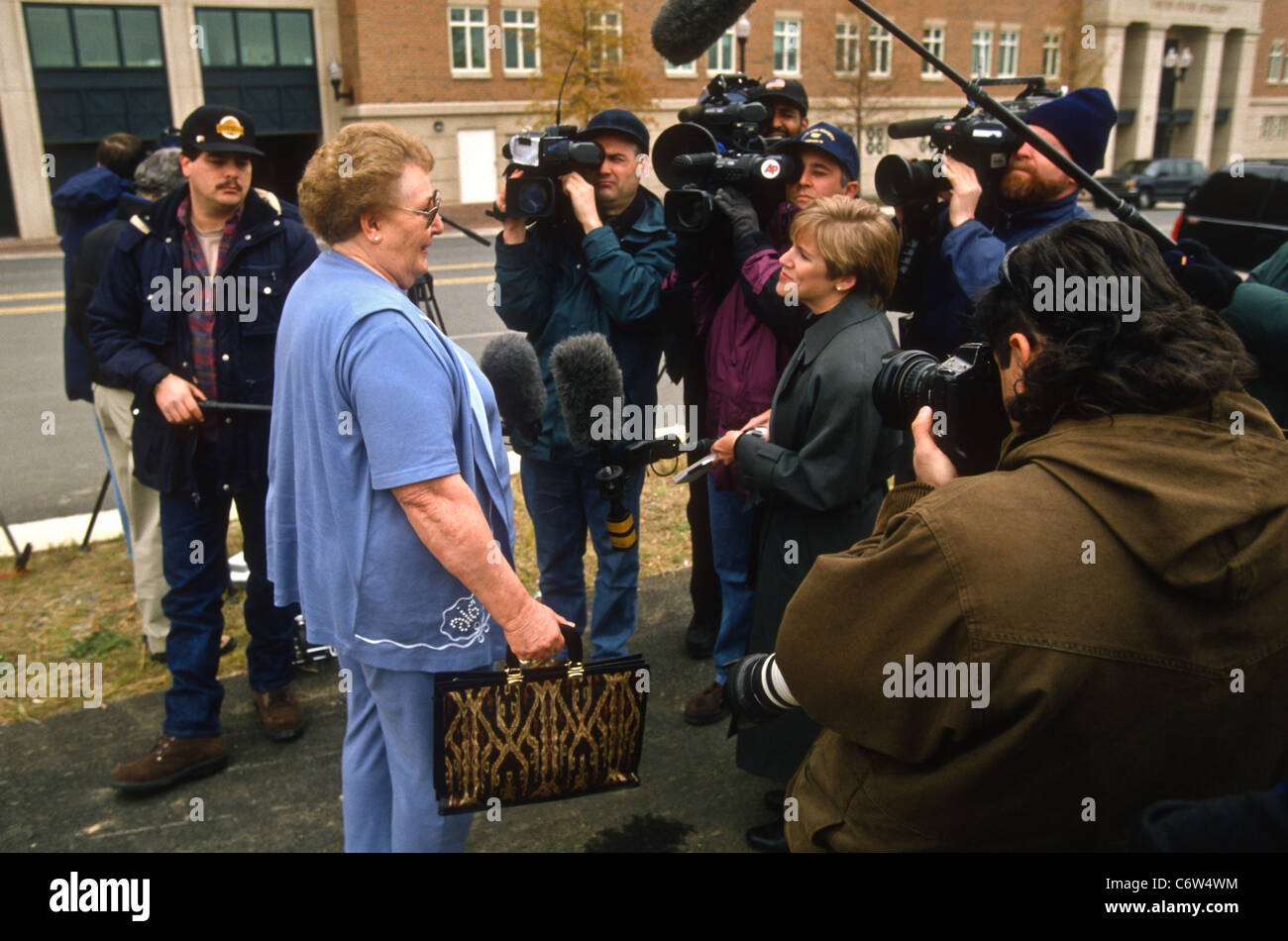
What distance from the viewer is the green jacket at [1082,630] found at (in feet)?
4.53

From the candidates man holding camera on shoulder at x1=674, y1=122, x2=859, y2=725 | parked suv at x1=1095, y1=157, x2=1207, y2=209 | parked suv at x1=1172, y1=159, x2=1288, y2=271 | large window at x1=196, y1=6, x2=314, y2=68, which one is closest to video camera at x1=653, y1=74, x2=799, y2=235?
man holding camera on shoulder at x1=674, y1=122, x2=859, y2=725

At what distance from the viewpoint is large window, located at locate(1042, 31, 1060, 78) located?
3841 cm

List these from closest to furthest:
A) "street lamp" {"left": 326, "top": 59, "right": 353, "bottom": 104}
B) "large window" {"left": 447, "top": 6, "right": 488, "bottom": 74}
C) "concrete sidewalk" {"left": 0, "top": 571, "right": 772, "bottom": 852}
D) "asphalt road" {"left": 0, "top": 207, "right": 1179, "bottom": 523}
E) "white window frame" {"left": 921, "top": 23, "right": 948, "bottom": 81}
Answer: "concrete sidewalk" {"left": 0, "top": 571, "right": 772, "bottom": 852}, "asphalt road" {"left": 0, "top": 207, "right": 1179, "bottom": 523}, "street lamp" {"left": 326, "top": 59, "right": 353, "bottom": 104}, "large window" {"left": 447, "top": 6, "right": 488, "bottom": 74}, "white window frame" {"left": 921, "top": 23, "right": 948, "bottom": 81}

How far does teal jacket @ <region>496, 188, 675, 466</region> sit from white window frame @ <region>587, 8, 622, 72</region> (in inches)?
995

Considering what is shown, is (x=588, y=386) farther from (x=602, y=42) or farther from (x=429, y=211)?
(x=602, y=42)

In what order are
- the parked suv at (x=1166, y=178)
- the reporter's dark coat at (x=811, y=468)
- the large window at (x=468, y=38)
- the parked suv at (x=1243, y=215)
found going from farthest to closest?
the parked suv at (x=1166, y=178) → the large window at (x=468, y=38) → the parked suv at (x=1243, y=215) → the reporter's dark coat at (x=811, y=468)

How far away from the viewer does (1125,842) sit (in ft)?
5.08

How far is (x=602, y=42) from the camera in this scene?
26.9 meters

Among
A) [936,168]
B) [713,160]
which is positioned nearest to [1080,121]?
[936,168]

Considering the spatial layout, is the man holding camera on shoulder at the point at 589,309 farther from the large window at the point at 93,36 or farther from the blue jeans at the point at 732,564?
the large window at the point at 93,36

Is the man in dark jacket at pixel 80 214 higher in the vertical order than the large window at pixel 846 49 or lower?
lower

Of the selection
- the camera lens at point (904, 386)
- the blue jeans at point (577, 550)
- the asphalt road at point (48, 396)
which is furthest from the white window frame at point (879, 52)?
the camera lens at point (904, 386)

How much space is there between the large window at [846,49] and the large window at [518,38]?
453 inches

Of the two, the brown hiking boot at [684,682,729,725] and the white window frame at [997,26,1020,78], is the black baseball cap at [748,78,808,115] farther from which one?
the white window frame at [997,26,1020,78]
